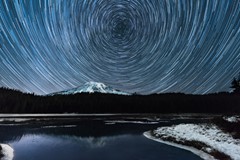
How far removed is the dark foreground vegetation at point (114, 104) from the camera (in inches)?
4126

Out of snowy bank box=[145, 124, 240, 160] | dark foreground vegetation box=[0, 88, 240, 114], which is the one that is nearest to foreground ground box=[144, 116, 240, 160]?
snowy bank box=[145, 124, 240, 160]

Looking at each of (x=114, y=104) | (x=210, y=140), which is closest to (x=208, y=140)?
(x=210, y=140)

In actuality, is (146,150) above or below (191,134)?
below

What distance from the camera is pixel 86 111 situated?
118 metres

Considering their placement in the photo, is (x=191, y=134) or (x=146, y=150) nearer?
(x=146, y=150)

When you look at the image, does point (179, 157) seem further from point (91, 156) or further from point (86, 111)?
point (86, 111)

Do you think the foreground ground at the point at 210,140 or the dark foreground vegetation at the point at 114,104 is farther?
the dark foreground vegetation at the point at 114,104

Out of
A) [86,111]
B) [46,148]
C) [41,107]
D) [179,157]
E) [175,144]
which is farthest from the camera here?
[86,111]

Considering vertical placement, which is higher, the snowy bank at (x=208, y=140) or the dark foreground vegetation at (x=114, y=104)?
the dark foreground vegetation at (x=114, y=104)

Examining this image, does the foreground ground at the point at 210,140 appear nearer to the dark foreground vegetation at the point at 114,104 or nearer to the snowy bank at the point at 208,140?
the snowy bank at the point at 208,140

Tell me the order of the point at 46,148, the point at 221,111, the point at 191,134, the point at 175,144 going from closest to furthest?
the point at 46,148, the point at 175,144, the point at 191,134, the point at 221,111

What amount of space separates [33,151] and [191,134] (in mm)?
20133

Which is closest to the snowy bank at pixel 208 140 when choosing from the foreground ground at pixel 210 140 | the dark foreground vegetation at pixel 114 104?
the foreground ground at pixel 210 140

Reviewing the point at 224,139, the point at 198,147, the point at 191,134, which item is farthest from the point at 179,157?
the point at 191,134
